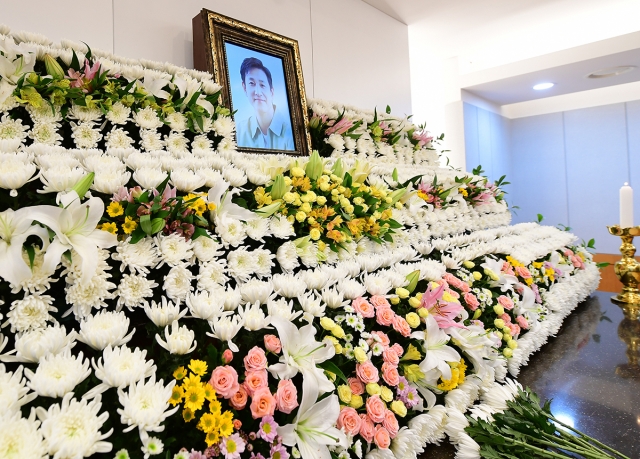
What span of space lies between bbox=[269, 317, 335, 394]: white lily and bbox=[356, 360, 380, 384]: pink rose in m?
0.09

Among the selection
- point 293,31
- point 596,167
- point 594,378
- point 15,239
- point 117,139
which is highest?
point 293,31

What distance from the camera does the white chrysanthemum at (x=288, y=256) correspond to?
75 centimetres

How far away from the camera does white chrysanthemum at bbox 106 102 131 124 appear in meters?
0.86

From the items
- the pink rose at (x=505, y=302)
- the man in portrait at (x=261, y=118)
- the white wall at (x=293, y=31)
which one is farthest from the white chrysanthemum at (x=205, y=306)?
the white wall at (x=293, y=31)

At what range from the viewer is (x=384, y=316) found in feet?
2.29

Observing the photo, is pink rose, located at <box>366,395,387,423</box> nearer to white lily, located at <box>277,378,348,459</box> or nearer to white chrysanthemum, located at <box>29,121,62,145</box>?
white lily, located at <box>277,378,348,459</box>

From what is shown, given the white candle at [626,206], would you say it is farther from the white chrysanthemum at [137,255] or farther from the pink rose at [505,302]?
the white chrysanthemum at [137,255]

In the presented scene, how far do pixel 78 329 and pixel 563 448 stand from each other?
756mm

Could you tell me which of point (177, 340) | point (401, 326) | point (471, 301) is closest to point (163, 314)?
point (177, 340)

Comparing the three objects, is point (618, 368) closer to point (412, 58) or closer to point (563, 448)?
point (563, 448)

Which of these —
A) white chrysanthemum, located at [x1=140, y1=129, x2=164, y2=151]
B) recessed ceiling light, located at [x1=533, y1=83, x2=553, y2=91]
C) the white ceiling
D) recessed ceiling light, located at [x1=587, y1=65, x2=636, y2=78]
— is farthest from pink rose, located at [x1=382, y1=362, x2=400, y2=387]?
recessed ceiling light, located at [x1=533, y1=83, x2=553, y2=91]

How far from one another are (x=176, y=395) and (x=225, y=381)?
0.19ft

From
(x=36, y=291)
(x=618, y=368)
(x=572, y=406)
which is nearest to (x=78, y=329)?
(x=36, y=291)

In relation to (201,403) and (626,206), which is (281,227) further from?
(626,206)
